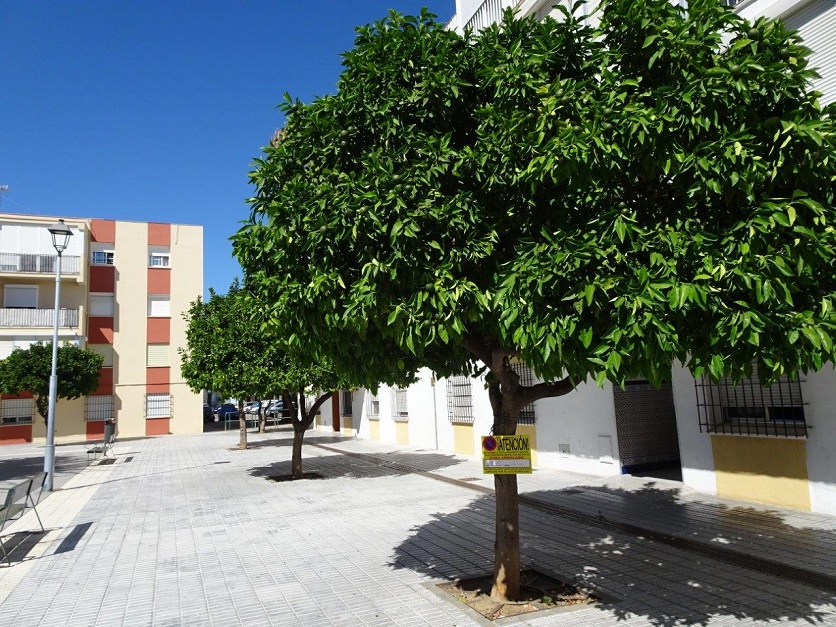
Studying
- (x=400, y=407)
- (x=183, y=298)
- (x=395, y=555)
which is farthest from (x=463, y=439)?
(x=183, y=298)

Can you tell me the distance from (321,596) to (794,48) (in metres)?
5.80

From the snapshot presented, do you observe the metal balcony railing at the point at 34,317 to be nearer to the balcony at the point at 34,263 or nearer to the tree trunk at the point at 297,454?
the balcony at the point at 34,263

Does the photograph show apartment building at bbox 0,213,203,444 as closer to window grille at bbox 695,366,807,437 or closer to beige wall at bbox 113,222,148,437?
beige wall at bbox 113,222,148,437

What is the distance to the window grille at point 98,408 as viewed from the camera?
33.5 meters

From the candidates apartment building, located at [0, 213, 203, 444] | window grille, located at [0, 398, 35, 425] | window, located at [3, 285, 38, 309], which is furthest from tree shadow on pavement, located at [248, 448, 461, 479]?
window, located at [3, 285, 38, 309]

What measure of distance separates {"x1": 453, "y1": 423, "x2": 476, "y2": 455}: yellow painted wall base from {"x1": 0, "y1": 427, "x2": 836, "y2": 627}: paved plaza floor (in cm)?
419

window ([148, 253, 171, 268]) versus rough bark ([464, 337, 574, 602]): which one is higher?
window ([148, 253, 171, 268])

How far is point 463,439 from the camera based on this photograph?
17.2m

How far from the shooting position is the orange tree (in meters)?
3.49

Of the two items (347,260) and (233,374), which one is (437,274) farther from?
(233,374)

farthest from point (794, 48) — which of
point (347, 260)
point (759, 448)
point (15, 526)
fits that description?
point (15, 526)

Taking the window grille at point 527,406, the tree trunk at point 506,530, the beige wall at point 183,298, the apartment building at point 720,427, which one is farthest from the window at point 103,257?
the tree trunk at point 506,530

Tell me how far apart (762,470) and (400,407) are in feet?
48.7

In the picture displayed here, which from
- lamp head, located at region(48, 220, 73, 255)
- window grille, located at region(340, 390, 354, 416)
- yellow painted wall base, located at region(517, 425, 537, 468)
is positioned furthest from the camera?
window grille, located at region(340, 390, 354, 416)
